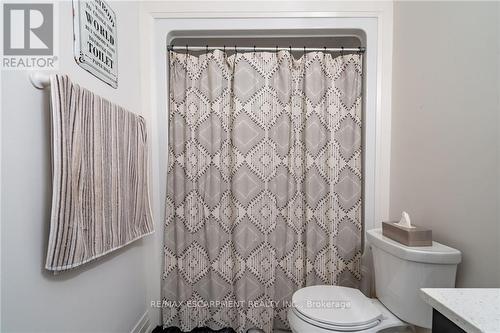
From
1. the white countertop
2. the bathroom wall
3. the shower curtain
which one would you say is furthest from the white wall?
the bathroom wall

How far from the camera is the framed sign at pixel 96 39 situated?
0.87 m

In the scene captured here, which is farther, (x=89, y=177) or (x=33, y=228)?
(x=89, y=177)

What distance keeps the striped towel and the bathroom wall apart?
4.64 feet

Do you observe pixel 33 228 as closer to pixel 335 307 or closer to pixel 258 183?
pixel 258 183

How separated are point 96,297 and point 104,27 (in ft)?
3.89

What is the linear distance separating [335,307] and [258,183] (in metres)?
0.73

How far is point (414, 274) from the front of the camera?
92 centimetres

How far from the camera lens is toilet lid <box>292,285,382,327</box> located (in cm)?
92

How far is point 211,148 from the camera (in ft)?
4.55

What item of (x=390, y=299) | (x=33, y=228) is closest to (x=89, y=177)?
(x=33, y=228)

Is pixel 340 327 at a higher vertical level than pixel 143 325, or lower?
higher

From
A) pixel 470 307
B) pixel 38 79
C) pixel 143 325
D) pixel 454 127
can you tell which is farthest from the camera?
pixel 143 325

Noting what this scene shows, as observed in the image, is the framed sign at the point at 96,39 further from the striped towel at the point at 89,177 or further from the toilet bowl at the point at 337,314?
the toilet bowl at the point at 337,314

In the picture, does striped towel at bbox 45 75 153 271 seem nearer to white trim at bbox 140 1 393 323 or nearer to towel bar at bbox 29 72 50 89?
towel bar at bbox 29 72 50 89
